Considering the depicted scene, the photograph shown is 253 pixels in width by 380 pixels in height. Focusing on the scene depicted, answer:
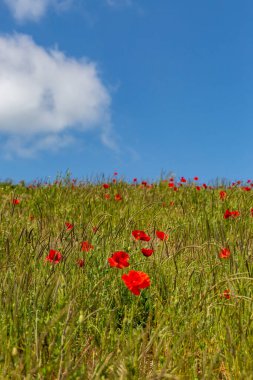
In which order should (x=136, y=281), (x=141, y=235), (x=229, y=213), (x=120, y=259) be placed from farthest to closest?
(x=229, y=213)
(x=141, y=235)
(x=120, y=259)
(x=136, y=281)

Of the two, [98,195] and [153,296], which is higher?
[98,195]

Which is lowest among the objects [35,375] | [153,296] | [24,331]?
[35,375]

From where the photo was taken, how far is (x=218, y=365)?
2.38 m

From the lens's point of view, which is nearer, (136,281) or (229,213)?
(136,281)

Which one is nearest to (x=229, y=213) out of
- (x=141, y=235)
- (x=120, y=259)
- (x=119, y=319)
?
(x=141, y=235)

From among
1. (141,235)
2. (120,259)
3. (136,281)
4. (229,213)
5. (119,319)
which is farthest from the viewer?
(229,213)

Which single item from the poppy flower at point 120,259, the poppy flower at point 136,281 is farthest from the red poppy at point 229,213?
the poppy flower at point 136,281

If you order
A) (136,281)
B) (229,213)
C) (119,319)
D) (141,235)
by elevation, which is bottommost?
(119,319)

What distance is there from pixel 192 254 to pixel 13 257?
4.63 ft

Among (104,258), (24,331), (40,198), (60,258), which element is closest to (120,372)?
(24,331)

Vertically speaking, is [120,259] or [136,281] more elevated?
[120,259]

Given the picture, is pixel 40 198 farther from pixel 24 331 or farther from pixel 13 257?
pixel 24 331

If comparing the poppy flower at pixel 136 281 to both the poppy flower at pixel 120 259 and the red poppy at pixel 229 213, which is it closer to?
the poppy flower at pixel 120 259

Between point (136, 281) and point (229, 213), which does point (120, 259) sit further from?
point (229, 213)
